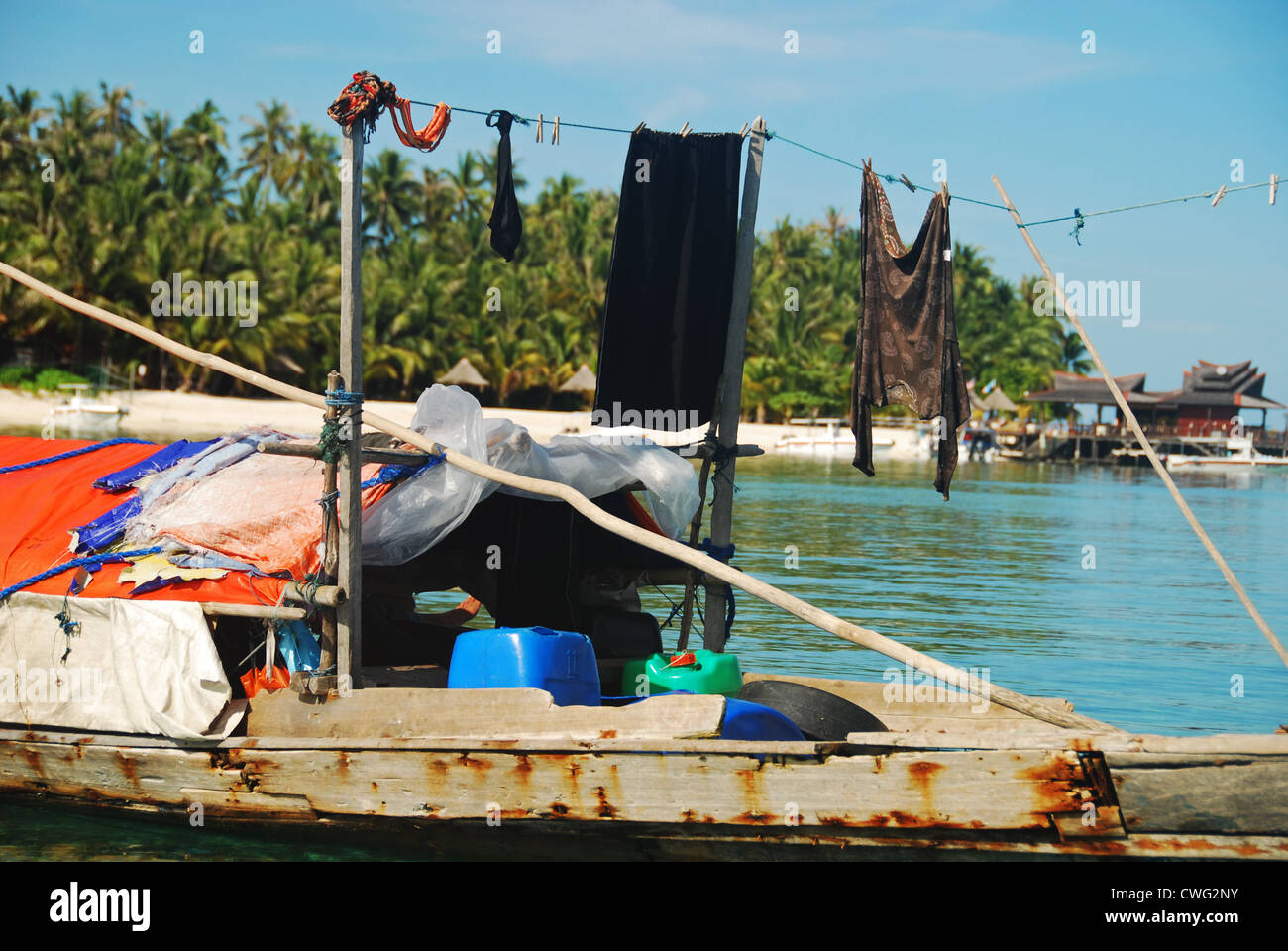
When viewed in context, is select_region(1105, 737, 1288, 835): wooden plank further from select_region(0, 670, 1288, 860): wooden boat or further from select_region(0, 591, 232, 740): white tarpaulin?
select_region(0, 591, 232, 740): white tarpaulin

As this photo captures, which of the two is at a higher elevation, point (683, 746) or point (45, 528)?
point (45, 528)

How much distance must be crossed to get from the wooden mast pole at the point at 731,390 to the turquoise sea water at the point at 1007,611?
8.17 ft

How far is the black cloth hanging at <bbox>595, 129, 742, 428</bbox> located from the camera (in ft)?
24.4

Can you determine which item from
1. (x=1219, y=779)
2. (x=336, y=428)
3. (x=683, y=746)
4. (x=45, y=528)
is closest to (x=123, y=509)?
(x=45, y=528)

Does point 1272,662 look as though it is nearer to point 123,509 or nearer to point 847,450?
point 123,509

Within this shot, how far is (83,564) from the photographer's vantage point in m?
6.32

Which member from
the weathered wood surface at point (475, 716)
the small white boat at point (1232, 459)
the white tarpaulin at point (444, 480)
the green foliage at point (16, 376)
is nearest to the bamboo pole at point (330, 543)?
the weathered wood surface at point (475, 716)

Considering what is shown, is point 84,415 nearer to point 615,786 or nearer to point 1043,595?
→ point 1043,595

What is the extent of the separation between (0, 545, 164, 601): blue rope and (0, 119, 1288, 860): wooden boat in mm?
724

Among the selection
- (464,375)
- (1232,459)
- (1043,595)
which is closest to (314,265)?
(464,375)

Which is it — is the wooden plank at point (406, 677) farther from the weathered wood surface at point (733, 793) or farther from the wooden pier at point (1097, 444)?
the wooden pier at point (1097, 444)

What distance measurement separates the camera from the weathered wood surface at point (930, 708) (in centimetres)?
682
